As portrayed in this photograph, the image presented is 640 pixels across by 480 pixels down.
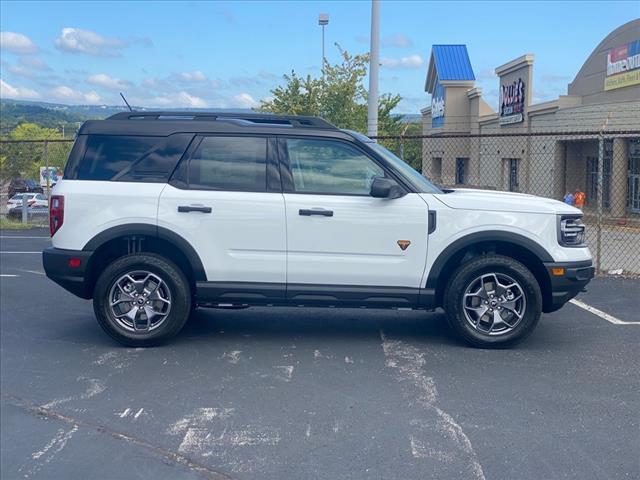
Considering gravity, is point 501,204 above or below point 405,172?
below

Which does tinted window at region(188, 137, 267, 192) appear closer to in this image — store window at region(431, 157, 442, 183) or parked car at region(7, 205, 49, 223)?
parked car at region(7, 205, 49, 223)

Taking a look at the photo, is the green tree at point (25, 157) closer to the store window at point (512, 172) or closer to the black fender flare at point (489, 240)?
the store window at point (512, 172)

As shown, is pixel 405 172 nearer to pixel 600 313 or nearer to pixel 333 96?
pixel 600 313

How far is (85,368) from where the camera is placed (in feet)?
21.8

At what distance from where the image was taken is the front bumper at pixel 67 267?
7.10 m

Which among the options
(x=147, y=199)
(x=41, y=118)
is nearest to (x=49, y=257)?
(x=147, y=199)

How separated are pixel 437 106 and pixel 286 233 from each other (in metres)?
34.8

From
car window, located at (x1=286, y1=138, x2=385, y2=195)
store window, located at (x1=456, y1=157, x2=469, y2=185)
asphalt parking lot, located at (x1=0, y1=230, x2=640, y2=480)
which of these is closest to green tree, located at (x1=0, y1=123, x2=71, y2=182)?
store window, located at (x1=456, y1=157, x2=469, y2=185)

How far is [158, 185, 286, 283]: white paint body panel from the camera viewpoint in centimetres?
702

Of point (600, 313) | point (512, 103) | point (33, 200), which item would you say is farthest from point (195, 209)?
point (512, 103)

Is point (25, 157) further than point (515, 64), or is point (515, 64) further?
point (25, 157)

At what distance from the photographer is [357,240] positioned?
22.9ft

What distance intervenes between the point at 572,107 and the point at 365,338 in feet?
73.3

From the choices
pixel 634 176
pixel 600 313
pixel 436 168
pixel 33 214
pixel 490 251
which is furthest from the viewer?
pixel 436 168
